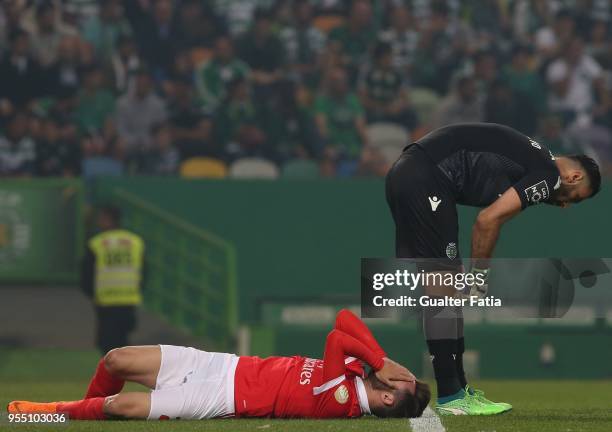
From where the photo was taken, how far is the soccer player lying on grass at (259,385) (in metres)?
6.92

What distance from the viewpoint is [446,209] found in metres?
7.35

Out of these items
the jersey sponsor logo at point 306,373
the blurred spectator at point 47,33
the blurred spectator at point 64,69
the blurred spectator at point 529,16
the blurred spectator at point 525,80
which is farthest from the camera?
the blurred spectator at point 529,16

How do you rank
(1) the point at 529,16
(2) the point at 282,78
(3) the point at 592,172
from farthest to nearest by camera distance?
(1) the point at 529,16
(2) the point at 282,78
(3) the point at 592,172

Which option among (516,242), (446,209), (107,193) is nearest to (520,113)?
(516,242)

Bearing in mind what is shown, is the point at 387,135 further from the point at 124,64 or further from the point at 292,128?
the point at 124,64

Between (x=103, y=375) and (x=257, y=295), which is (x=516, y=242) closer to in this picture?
(x=257, y=295)


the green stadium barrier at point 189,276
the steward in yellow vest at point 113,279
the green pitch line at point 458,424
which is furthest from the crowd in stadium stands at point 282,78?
the green pitch line at point 458,424

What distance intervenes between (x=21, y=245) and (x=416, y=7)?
5898 millimetres

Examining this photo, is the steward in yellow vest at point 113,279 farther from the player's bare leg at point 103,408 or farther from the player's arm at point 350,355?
the player's arm at point 350,355

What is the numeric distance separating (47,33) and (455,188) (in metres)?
10.2

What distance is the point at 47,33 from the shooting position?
1658 cm

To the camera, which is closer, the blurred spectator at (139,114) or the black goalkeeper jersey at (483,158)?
the black goalkeeper jersey at (483,158)

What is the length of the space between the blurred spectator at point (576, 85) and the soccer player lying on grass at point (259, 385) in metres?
10.2

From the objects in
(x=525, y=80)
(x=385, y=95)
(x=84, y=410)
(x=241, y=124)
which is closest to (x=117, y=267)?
(x=241, y=124)
